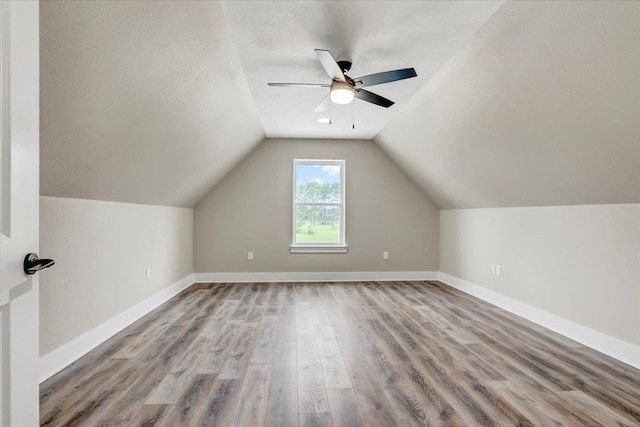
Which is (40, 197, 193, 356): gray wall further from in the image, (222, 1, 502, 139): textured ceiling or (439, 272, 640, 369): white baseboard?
(439, 272, 640, 369): white baseboard

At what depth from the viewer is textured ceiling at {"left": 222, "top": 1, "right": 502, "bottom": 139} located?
2.27 meters

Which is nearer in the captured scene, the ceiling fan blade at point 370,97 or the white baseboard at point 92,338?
the white baseboard at point 92,338

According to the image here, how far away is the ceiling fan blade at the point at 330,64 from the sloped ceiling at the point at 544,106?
0.96 meters

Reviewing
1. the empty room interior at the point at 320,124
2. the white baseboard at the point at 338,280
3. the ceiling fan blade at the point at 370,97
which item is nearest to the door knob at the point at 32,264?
the empty room interior at the point at 320,124

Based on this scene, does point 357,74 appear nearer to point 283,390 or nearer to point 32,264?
point 283,390

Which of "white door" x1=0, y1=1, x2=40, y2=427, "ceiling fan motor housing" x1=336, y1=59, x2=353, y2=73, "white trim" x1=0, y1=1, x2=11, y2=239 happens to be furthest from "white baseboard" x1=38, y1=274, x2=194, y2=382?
"ceiling fan motor housing" x1=336, y1=59, x2=353, y2=73

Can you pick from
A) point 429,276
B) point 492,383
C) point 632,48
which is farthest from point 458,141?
point 429,276

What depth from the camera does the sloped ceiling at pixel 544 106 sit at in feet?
6.22

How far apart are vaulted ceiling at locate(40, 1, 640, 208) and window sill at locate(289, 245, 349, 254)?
2.50 m

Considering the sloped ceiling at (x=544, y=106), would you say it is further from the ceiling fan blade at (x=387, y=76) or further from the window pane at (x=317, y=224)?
the window pane at (x=317, y=224)

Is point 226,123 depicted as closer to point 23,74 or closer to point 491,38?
point 491,38

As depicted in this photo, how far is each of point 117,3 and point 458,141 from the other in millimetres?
3263

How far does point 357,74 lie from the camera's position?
3342mm

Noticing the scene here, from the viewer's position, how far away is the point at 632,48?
5.82 ft
